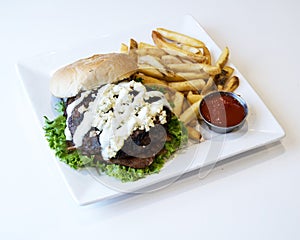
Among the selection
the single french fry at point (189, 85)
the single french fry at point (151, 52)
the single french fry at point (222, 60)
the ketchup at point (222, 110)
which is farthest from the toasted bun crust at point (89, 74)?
the single french fry at point (222, 60)

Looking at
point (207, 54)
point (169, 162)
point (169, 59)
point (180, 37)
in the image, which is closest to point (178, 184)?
point (169, 162)

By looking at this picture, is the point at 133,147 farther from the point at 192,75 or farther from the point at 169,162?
the point at 192,75

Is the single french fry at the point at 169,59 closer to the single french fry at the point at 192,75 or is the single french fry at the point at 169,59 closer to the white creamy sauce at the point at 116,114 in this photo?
the single french fry at the point at 192,75

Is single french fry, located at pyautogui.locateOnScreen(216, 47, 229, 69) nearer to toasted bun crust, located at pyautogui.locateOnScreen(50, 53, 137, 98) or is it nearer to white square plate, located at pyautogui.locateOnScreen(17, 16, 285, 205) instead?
white square plate, located at pyautogui.locateOnScreen(17, 16, 285, 205)

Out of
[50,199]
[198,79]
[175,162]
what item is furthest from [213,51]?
[50,199]

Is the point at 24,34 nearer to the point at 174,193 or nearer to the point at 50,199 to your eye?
the point at 50,199

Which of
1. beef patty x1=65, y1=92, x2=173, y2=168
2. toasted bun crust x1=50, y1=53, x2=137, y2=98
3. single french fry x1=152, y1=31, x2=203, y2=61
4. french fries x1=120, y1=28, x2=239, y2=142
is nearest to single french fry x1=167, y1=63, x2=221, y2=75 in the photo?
french fries x1=120, y1=28, x2=239, y2=142

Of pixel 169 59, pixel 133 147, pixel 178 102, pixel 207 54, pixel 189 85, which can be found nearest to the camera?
pixel 133 147
